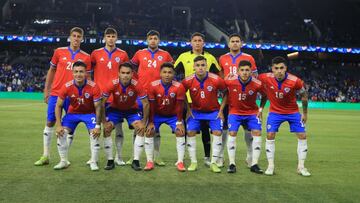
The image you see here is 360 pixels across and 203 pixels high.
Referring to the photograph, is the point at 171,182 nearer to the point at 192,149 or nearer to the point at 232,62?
the point at 192,149

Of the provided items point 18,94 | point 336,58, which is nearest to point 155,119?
point 18,94

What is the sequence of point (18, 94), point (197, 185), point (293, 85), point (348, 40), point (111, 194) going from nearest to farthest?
point (111, 194)
point (197, 185)
point (293, 85)
point (18, 94)
point (348, 40)

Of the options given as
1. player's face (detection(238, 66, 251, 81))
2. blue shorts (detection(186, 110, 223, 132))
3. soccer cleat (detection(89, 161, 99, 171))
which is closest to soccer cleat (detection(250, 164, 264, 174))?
blue shorts (detection(186, 110, 223, 132))

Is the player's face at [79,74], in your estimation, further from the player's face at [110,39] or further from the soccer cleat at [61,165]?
the soccer cleat at [61,165]

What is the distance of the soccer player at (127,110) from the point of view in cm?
694

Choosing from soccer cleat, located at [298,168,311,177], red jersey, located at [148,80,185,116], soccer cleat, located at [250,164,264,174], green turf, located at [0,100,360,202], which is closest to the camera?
green turf, located at [0,100,360,202]

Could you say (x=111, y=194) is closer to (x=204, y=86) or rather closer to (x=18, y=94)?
(x=204, y=86)

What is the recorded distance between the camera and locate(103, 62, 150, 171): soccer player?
694cm

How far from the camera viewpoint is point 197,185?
18.8 ft

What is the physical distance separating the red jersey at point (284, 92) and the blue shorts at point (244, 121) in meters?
0.42

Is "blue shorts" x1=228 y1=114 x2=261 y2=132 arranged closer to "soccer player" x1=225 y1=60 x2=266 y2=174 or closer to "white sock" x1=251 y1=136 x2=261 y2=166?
"soccer player" x1=225 y1=60 x2=266 y2=174

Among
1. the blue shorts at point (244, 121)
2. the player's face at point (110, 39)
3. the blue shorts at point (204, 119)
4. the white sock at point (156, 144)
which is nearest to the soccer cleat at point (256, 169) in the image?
A: the blue shorts at point (244, 121)

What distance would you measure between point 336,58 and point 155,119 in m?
40.4

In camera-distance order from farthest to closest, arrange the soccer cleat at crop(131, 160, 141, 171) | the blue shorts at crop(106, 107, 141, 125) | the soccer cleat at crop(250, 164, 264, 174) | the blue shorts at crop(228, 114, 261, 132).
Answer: the blue shorts at crop(106, 107, 141, 125)
the blue shorts at crop(228, 114, 261, 132)
the soccer cleat at crop(131, 160, 141, 171)
the soccer cleat at crop(250, 164, 264, 174)
